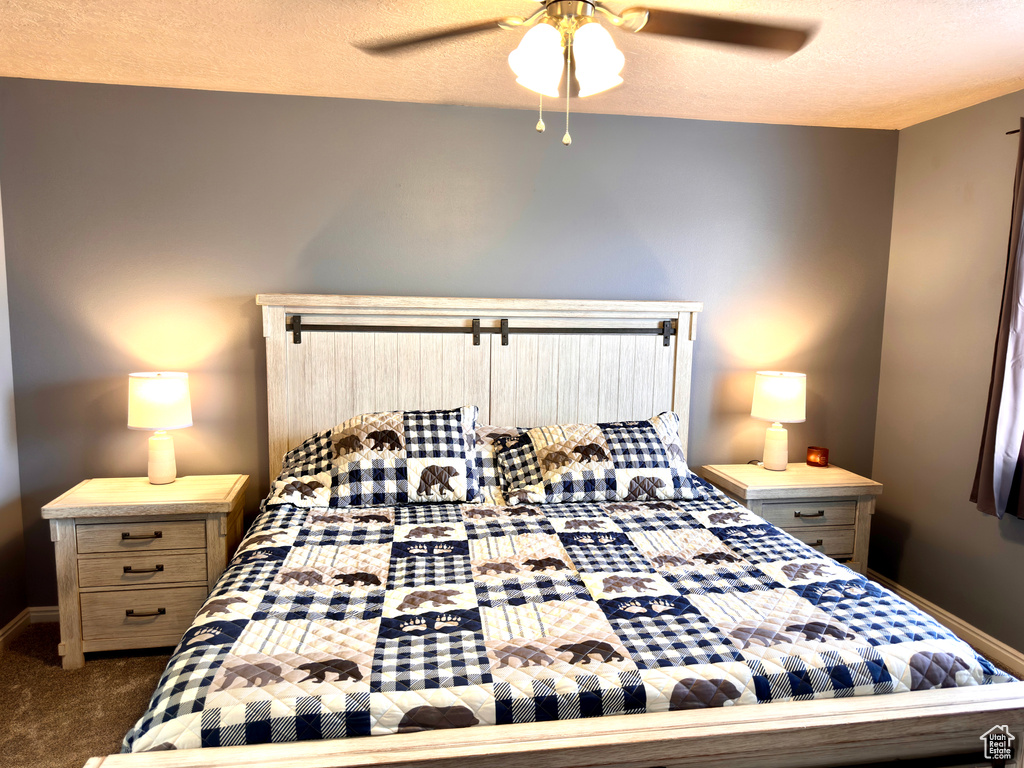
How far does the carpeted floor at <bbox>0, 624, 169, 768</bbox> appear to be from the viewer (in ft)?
6.84

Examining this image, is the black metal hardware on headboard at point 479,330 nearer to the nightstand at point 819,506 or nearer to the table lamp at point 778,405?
the table lamp at point 778,405

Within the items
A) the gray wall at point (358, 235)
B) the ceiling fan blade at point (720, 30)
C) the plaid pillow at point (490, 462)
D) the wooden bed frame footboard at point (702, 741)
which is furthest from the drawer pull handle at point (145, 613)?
the ceiling fan blade at point (720, 30)

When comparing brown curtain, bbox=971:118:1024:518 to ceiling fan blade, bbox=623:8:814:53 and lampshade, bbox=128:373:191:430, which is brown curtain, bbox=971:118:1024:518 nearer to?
ceiling fan blade, bbox=623:8:814:53

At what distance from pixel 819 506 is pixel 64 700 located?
3.10 meters

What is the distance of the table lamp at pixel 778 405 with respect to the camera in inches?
120

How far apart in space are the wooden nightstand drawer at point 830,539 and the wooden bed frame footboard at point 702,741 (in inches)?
56.9

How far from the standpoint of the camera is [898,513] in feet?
10.9

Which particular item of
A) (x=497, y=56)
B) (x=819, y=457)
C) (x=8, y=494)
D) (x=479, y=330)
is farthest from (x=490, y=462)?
(x=8, y=494)

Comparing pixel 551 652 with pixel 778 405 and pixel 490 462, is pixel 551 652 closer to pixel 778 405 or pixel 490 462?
pixel 490 462

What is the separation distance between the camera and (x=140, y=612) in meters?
2.58

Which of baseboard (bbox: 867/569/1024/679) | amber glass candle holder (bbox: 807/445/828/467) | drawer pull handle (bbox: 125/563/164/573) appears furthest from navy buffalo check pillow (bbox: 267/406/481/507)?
baseboard (bbox: 867/569/1024/679)

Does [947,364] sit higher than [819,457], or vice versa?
[947,364]

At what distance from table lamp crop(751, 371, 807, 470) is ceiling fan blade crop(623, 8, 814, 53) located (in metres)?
1.55

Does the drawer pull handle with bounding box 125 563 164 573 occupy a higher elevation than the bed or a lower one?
lower
